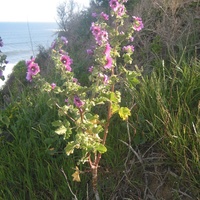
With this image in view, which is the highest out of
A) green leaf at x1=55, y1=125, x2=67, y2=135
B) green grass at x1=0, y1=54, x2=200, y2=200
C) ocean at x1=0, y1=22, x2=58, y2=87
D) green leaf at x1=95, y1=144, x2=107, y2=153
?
Result: green leaf at x1=55, y1=125, x2=67, y2=135

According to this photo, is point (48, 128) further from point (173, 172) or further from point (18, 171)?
point (173, 172)

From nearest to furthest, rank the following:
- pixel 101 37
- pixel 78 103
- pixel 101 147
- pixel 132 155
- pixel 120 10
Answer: pixel 101 147
pixel 78 103
pixel 101 37
pixel 120 10
pixel 132 155

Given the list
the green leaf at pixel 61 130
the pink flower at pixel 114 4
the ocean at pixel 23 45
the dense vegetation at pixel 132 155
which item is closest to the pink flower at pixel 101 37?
the pink flower at pixel 114 4

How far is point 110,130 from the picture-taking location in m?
2.77

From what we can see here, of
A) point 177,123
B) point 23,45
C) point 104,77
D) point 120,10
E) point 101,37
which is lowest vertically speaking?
point 23,45

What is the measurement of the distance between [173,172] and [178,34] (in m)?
2.99

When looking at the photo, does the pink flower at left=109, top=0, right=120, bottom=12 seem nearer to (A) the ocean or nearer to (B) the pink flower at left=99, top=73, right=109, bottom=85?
(B) the pink flower at left=99, top=73, right=109, bottom=85

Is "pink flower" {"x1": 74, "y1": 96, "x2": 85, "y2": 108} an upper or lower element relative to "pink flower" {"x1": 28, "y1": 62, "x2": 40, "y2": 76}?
lower

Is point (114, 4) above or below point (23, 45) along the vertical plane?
above

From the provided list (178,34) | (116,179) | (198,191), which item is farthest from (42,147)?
(178,34)

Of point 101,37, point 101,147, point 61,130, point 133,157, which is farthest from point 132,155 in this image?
point 101,37

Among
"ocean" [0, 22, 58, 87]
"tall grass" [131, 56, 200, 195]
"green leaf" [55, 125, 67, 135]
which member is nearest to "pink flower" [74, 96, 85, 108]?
"green leaf" [55, 125, 67, 135]

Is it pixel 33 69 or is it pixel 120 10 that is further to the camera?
pixel 120 10

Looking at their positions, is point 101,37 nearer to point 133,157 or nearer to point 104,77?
point 104,77
